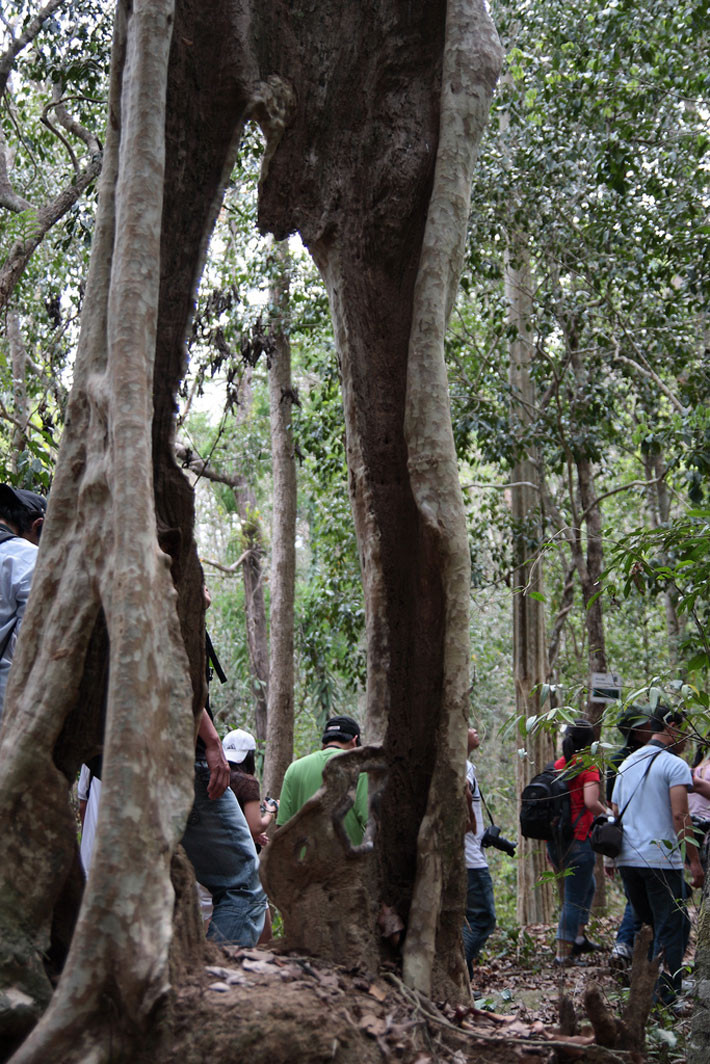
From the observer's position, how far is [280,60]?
13.7 ft

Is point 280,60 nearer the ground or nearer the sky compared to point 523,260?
nearer the ground

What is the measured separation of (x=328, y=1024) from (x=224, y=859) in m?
1.42

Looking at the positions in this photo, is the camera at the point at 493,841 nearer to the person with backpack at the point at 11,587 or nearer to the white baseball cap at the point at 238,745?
the white baseball cap at the point at 238,745

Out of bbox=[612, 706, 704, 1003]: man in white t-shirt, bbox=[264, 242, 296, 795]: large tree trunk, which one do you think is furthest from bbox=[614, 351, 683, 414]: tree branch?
bbox=[612, 706, 704, 1003]: man in white t-shirt

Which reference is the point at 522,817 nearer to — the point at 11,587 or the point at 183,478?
the point at 183,478

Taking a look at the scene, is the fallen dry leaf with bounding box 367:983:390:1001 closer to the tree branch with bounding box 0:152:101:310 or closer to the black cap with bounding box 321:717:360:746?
the black cap with bounding box 321:717:360:746

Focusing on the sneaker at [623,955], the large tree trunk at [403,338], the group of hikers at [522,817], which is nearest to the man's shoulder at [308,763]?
the group of hikers at [522,817]

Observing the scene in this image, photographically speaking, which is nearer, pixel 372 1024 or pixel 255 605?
pixel 372 1024

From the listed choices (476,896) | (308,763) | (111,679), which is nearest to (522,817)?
(476,896)

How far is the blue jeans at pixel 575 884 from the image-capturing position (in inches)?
270

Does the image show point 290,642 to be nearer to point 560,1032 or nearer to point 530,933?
point 530,933

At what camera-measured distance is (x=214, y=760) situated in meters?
3.82

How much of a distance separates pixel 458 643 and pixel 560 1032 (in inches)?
48.7

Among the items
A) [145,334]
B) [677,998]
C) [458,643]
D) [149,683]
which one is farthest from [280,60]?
[677,998]
